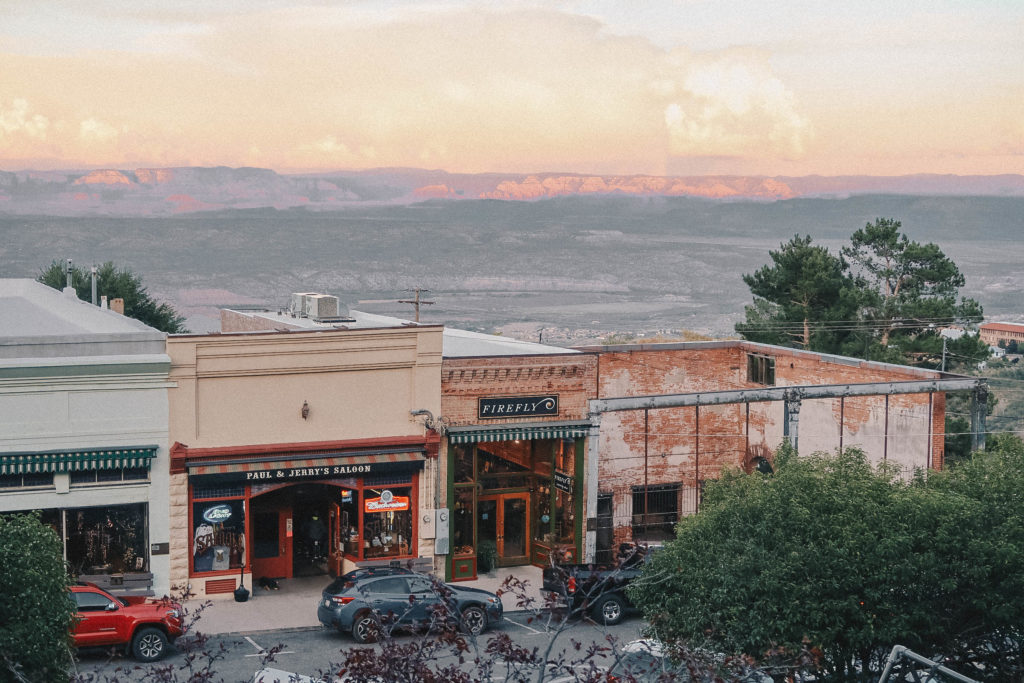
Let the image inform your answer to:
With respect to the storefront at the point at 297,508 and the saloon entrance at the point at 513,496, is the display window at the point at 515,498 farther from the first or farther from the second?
the storefront at the point at 297,508

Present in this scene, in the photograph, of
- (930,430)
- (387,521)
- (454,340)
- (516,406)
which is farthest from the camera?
(454,340)

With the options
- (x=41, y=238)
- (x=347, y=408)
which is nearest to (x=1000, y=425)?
(x=347, y=408)

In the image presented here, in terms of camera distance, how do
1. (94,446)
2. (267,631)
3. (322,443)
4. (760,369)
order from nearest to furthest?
1. (267,631)
2. (94,446)
3. (322,443)
4. (760,369)

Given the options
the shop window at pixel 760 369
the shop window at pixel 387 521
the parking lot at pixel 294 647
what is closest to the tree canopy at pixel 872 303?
the shop window at pixel 760 369

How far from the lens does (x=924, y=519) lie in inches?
823

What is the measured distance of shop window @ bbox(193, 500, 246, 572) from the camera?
32.1 m

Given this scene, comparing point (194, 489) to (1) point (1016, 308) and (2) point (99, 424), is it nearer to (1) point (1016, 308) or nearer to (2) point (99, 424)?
(2) point (99, 424)

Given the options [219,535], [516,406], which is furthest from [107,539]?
[516,406]

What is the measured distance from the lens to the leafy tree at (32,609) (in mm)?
16906

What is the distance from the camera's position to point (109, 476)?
102 feet

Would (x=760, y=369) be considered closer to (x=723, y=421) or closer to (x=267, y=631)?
(x=723, y=421)

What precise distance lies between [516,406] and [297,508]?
6.72 metres

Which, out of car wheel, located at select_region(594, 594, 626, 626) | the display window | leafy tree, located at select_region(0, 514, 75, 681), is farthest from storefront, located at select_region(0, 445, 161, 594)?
leafy tree, located at select_region(0, 514, 75, 681)

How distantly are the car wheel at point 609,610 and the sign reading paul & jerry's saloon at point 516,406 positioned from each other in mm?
7122
